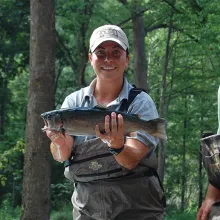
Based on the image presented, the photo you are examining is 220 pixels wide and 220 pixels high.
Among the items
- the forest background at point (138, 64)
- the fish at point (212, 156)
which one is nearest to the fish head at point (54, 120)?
the fish at point (212, 156)

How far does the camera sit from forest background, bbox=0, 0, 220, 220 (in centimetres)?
1625

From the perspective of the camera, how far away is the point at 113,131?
2.87 meters

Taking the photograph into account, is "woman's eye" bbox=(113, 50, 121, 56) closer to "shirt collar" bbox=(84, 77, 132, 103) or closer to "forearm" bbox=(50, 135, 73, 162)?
"shirt collar" bbox=(84, 77, 132, 103)

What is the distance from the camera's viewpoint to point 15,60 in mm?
25359

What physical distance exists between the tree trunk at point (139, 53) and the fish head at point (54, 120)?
14.3 m

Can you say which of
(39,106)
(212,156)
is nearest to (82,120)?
(212,156)

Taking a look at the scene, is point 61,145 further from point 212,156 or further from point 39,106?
point 39,106

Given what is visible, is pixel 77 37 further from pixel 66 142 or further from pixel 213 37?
pixel 66 142

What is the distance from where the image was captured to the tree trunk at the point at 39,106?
7523 mm

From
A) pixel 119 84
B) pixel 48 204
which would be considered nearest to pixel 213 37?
pixel 48 204

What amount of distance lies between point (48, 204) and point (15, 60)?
18.4 metres

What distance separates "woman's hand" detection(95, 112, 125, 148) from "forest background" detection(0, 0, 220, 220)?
6.54m

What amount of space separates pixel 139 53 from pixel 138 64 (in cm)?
40

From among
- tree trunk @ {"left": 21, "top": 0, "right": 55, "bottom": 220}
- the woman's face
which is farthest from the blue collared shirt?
tree trunk @ {"left": 21, "top": 0, "right": 55, "bottom": 220}
